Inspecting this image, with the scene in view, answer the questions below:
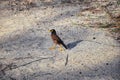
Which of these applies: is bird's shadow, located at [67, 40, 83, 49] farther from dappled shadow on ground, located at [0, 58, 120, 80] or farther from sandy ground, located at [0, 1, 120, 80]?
dappled shadow on ground, located at [0, 58, 120, 80]

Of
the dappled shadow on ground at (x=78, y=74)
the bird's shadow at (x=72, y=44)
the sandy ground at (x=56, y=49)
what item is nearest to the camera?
the dappled shadow on ground at (x=78, y=74)

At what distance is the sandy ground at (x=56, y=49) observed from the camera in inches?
181

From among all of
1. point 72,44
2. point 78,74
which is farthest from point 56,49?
point 78,74

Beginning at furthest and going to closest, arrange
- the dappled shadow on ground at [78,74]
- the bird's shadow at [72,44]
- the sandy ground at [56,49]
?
the bird's shadow at [72,44] → the sandy ground at [56,49] → the dappled shadow on ground at [78,74]

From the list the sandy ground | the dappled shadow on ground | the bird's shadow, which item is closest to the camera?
the dappled shadow on ground

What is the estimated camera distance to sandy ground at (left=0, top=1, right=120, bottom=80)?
4609mm

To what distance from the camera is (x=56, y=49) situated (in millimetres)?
5238

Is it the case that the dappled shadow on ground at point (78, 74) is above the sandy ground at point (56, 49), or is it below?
below

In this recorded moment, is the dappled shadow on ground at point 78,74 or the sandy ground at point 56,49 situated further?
the sandy ground at point 56,49

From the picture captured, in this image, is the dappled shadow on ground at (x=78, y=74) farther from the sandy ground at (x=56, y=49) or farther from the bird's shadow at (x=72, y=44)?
the bird's shadow at (x=72, y=44)

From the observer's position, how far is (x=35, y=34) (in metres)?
5.81

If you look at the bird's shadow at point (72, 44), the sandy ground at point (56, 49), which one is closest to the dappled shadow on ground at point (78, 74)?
the sandy ground at point (56, 49)

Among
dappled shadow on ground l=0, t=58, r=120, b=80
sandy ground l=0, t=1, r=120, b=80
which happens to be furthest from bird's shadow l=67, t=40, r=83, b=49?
dappled shadow on ground l=0, t=58, r=120, b=80

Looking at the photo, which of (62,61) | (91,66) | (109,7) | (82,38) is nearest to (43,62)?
(62,61)
